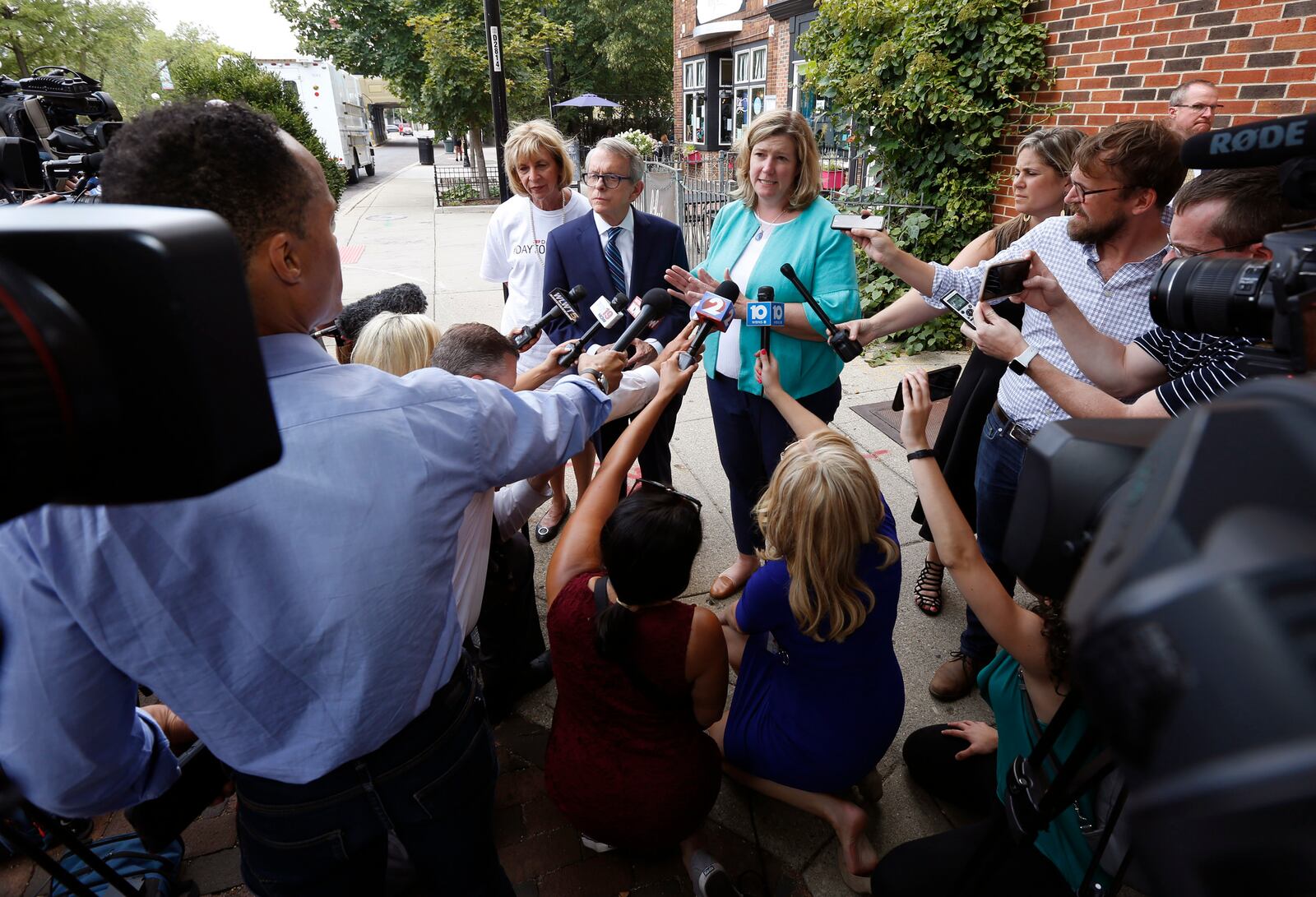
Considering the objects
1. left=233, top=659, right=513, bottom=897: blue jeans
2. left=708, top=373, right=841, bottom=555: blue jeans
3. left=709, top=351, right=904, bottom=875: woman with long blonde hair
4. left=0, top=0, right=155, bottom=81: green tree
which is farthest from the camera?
left=0, top=0, right=155, bottom=81: green tree

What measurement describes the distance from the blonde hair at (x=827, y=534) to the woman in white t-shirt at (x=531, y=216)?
1.77 m

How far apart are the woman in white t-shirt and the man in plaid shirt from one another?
5.43 ft

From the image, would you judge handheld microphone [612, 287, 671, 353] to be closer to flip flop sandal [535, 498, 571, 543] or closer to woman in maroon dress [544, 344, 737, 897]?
woman in maroon dress [544, 344, 737, 897]

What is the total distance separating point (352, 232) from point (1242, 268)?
13.8m

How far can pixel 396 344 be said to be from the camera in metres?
2.29

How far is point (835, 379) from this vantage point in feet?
10.1

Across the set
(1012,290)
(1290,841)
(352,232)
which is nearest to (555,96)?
(352,232)

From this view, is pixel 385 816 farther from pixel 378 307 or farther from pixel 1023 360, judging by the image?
pixel 378 307

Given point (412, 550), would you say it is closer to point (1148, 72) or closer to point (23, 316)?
point (23, 316)

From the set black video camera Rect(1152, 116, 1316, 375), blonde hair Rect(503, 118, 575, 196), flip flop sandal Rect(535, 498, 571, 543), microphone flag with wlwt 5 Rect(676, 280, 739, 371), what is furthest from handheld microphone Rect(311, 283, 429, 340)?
black video camera Rect(1152, 116, 1316, 375)

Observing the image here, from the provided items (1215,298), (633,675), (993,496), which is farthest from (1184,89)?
(633,675)

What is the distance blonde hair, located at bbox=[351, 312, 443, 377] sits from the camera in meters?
2.28

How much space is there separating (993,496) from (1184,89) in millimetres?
3050

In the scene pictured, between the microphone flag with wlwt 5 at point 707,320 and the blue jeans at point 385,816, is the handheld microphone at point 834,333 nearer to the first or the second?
the microphone flag with wlwt 5 at point 707,320
